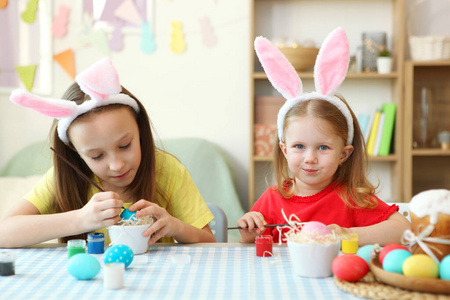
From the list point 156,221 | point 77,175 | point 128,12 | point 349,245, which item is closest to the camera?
point 349,245

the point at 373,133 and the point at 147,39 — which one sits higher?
the point at 147,39

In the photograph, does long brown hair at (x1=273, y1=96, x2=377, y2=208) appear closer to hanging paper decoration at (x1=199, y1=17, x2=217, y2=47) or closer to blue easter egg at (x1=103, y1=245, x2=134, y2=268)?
blue easter egg at (x1=103, y1=245, x2=134, y2=268)

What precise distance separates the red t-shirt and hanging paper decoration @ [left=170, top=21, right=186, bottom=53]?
1.77m

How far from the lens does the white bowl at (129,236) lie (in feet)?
3.61

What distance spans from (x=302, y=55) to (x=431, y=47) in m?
0.67

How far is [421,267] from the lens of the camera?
797 millimetres

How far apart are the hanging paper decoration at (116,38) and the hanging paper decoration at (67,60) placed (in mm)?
243

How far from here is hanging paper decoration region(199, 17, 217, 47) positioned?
3.10 metres

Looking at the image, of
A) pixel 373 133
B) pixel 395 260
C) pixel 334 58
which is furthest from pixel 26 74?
pixel 395 260

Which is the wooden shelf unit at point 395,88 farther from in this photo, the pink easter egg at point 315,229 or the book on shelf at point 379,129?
the pink easter egg at point 315,229

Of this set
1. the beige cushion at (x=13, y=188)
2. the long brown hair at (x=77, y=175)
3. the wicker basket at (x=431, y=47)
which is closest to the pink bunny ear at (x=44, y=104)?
the long brown hair at (x=77, y=175)

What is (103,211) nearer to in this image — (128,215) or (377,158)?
(128,215)

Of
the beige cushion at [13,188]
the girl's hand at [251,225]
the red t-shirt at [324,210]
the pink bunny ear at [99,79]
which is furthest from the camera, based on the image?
the beige cushion at [13,188]

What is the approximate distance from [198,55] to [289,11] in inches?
23.1
